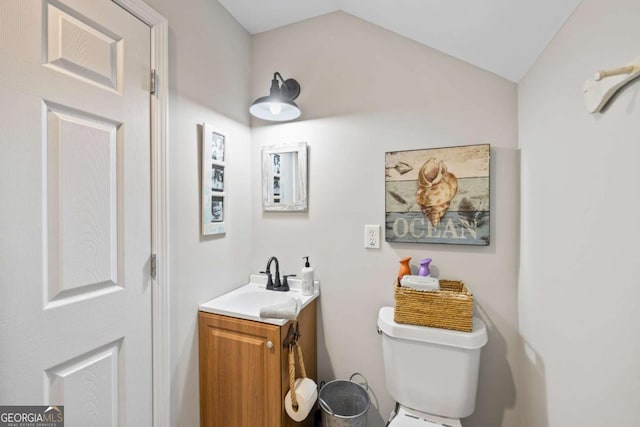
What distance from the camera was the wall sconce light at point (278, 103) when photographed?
1.40 metres

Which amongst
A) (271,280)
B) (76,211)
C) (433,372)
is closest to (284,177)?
(271,280)

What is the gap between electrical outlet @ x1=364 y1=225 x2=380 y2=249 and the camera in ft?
4.81

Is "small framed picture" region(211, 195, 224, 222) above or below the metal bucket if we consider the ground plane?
above

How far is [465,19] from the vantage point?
3.57ft

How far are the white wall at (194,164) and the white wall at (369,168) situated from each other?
0.62ft

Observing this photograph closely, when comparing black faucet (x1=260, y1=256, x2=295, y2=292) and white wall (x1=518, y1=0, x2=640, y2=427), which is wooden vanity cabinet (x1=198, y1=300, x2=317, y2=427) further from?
white wall (x1=518, y1=0, x2=640, y2=427)

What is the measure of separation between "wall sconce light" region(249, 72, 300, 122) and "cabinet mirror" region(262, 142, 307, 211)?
0.18 meters

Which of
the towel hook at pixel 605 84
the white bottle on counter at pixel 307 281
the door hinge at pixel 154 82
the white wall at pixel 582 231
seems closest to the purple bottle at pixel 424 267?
the white wall at pixel 582 231

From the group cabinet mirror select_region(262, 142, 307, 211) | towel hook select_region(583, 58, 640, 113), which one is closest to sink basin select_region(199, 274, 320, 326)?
cabinet mirror select_region(262, 142, 307, 211)

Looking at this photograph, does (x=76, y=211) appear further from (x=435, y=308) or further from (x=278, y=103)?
(x=435, y=308)

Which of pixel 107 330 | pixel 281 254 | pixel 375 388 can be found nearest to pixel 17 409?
pixel 107 330

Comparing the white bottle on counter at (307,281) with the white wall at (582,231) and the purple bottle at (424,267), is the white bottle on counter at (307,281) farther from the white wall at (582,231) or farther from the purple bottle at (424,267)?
the white wall at (582,231)

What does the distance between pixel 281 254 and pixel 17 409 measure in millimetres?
1171

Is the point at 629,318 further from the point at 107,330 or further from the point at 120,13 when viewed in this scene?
the point at 120,13
